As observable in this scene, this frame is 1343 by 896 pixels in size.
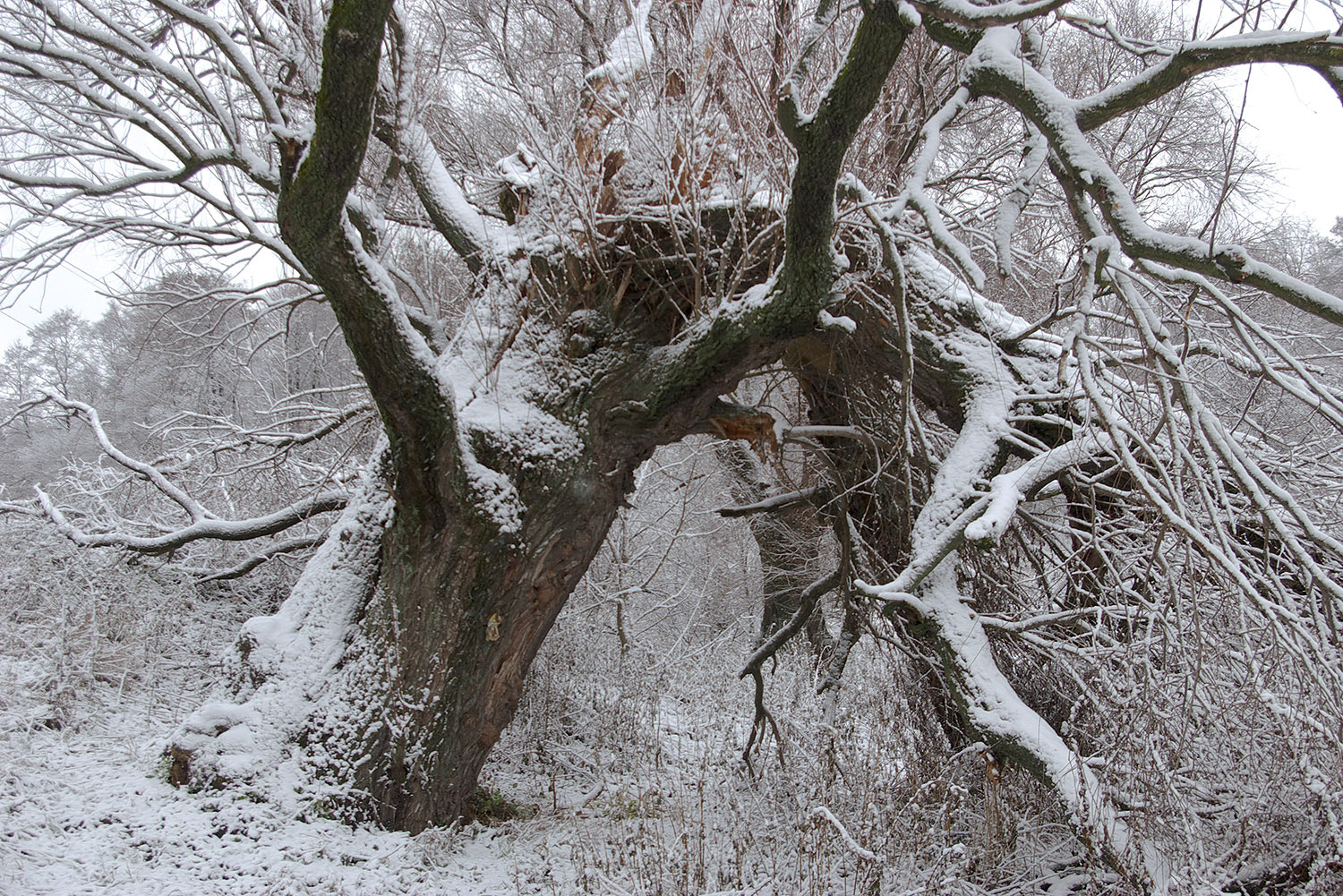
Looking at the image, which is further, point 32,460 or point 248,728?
point 32,460

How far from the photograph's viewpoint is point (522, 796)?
4.62 m

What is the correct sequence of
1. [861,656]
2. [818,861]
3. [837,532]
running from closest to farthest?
[818,861] → [837,532] → [861,656]

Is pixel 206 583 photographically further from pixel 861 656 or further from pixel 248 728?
pixel 861 656

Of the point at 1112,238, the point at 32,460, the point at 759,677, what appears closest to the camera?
the point at 1112,238

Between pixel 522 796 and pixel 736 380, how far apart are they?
9.94 ft

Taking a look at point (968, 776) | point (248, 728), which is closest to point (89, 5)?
point (248, 728)

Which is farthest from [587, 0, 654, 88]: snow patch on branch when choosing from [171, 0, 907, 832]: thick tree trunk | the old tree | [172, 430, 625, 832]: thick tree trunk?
[172, 430, 625, 832]: thick tree trunk

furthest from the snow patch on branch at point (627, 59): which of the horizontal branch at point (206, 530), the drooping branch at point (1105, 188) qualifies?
the horizontal branch at point (206, 530)

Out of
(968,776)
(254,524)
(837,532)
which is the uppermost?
(837,532)

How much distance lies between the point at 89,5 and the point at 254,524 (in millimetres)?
3055

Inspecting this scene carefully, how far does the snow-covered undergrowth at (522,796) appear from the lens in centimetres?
286

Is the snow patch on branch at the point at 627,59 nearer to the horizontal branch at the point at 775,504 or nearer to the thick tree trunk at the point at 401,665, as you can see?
the thick tree trunk at the point at 401,665

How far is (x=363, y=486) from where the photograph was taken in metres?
3.91

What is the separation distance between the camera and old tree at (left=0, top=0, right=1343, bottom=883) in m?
2.33
